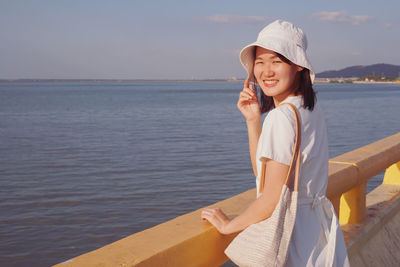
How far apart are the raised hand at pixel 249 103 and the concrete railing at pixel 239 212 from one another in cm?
39

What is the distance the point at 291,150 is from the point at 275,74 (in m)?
0.44

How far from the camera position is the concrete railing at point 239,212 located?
5.00 ft

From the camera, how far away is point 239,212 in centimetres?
210

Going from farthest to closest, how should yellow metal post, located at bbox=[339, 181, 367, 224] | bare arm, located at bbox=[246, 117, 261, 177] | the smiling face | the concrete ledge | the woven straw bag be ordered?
1. yellow metal post, located at bbox=[339, 181, 367, 224]
2. the concrete ledge
3. bare arm, located at bbox=[246, 117, 261, 177]
4. the smiling face
5. the woven straw bag

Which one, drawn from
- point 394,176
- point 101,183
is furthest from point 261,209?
point 101,183

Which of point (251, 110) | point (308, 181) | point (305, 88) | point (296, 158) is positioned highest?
point (305, 88)

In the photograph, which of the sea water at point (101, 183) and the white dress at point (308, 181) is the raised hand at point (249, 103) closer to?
the white dress at point (308, 181)

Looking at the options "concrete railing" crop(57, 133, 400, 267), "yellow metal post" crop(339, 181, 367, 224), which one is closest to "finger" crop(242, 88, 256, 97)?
"concrete railing" crop(57, 133, 400, 267)

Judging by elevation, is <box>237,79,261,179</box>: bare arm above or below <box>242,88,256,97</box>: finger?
below

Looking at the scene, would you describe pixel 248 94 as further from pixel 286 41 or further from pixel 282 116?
pixel 282 116

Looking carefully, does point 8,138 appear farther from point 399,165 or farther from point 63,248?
point 399,165

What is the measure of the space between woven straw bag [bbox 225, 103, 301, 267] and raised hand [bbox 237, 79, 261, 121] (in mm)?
591

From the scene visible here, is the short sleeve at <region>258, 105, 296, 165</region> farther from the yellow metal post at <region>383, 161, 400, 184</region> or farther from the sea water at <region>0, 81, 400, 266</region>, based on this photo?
the sea water at <region>0, 81, 400, 266</region>

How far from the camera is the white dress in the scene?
1.72 m
